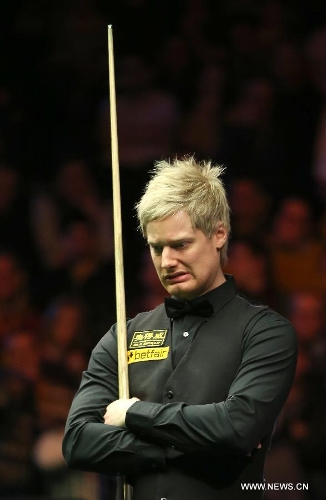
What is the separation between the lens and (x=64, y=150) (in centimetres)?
519

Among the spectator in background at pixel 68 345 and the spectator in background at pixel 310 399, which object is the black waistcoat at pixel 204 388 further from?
the spectator in background at pixel 68 345

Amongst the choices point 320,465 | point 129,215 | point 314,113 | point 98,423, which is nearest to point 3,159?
point 129,215

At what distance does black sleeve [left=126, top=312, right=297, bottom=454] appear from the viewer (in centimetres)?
240

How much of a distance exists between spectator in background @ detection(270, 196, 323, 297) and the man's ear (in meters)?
2.00

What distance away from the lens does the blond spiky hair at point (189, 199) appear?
2.62m

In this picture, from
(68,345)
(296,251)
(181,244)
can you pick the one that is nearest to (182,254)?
(181,244)

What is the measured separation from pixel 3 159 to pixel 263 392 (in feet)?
10.0

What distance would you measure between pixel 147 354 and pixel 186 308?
0.17 meters

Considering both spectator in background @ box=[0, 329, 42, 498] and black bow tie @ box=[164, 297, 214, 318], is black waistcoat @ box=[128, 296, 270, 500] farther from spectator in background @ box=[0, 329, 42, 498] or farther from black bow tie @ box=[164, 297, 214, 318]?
spectator in background @ box=[0, 329, 42, 498]

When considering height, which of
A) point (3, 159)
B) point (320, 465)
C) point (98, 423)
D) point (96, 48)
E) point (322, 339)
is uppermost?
point (96, 48)

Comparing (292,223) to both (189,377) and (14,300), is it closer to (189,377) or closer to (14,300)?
(14,300)

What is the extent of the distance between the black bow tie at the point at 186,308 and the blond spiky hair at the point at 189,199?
0.16m

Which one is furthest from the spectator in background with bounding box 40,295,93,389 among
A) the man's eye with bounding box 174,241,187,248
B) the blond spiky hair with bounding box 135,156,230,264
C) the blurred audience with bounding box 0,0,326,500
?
the man's eye with bounding box 174,241,187,248

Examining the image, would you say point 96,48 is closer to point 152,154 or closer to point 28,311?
point 152,154
